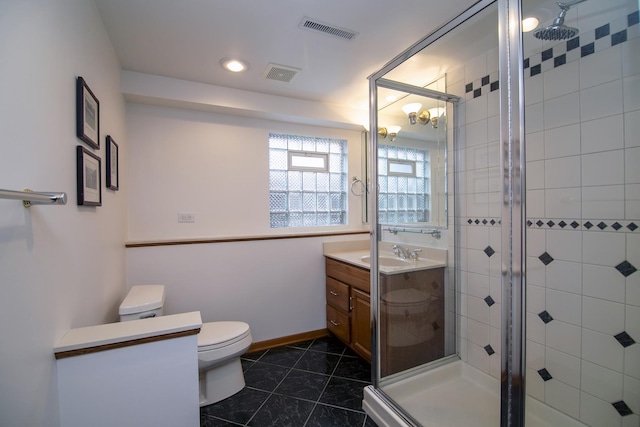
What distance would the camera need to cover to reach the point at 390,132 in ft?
7.39

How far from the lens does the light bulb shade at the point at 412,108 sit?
226 centimetres

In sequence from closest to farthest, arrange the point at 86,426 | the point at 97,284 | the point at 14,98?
1. the point at 14,98
2. the point at 86,426
3. the point at 97,284

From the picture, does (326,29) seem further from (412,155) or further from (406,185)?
(406,185)

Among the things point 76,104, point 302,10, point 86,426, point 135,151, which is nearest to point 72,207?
point 76,104

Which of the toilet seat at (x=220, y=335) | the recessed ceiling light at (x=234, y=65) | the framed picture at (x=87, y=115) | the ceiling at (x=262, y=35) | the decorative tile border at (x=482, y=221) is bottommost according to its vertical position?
the toilet seat at (x=220, y=335)

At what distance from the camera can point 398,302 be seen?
84.0 inches

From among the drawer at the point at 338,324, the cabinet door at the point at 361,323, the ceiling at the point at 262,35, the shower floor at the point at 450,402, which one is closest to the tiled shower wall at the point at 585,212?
the shower floor at the point at 450,402

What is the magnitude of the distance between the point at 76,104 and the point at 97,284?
2.96 ft

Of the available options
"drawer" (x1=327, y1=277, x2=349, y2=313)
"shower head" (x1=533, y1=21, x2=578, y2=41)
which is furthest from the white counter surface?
"shower head" (x1=533, y1=21, x2=578, y2=41)

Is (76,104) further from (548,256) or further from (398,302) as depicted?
(548,256)

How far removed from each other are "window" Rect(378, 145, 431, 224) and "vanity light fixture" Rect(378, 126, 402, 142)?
0.08 m

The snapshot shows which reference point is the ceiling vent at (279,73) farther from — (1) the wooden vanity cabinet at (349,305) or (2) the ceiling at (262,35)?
(1) the wooden vanity cabinet at (349,305)

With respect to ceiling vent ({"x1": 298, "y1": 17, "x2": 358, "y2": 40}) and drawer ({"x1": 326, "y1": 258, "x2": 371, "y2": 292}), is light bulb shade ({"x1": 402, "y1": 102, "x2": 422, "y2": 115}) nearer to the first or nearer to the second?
ceiling vent ({"x1": 298, "y1": 17, "x2": 358, "y2": 40})

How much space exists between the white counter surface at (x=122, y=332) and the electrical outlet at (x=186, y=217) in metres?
1.33
